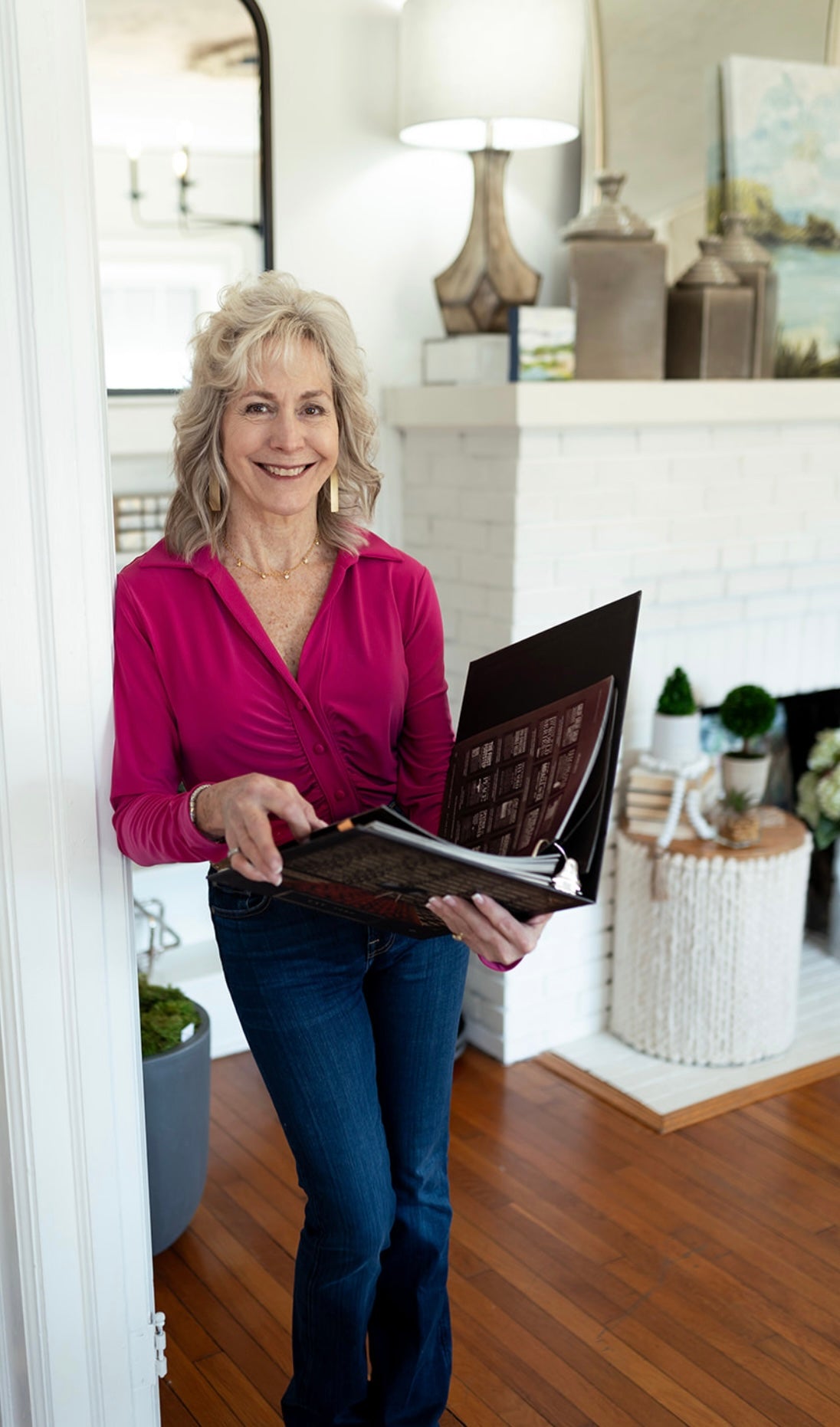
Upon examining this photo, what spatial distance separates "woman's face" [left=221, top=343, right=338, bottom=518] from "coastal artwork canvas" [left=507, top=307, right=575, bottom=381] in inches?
45.5

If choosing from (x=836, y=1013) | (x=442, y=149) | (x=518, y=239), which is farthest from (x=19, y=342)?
(x=836, y=1013)

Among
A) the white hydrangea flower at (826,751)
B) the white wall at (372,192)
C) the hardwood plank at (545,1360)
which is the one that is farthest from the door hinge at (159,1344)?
the white hydrangea flower at (826,751)

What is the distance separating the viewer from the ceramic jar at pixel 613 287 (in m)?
2.74

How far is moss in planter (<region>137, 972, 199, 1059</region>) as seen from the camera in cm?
221

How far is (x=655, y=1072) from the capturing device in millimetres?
2922

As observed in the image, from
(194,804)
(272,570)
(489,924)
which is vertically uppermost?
(272,570)

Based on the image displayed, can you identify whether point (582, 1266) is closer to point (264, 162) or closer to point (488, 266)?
point (488, 266)

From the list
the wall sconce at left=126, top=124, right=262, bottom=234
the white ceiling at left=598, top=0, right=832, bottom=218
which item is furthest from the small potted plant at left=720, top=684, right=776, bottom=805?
the wall sconce at left=126, top=124, right=262, bottom=234

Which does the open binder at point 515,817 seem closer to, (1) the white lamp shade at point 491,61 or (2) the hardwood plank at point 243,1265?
(2) the hardwood plank at point 243,1265

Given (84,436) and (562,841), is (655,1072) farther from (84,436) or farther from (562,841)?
(84,436)

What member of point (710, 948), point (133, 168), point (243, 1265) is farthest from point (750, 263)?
point (243, 1265)

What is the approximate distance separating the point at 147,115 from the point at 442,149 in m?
0.61

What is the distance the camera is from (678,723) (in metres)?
2.92

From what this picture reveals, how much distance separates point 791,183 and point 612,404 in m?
0.81
